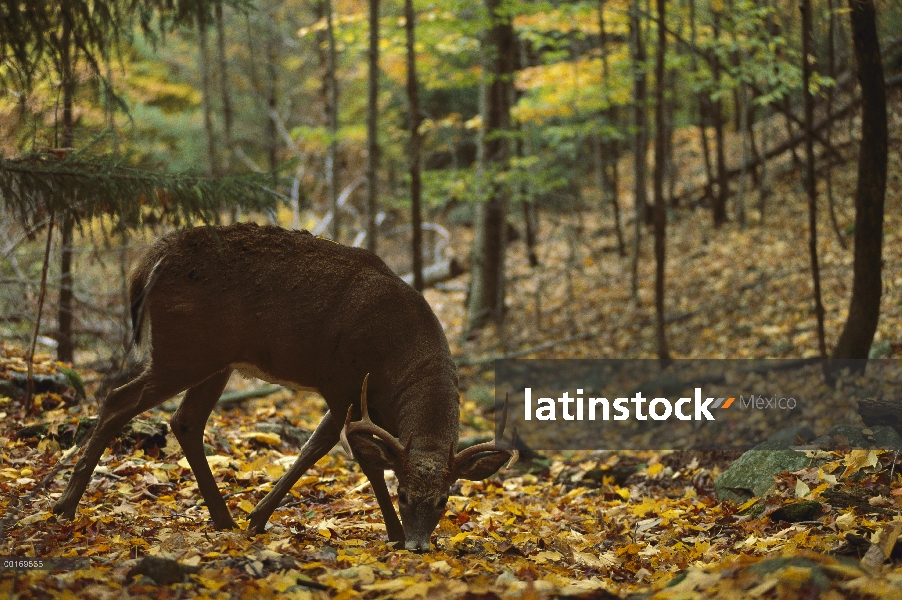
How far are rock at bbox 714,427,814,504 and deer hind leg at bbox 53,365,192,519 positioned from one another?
475cm

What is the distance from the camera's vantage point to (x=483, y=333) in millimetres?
Answer: 17953

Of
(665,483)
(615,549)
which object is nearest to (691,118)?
(665,483)

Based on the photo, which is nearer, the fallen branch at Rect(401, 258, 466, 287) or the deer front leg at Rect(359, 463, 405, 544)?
the deer front leg at Rect(359, 463, 405, 544)

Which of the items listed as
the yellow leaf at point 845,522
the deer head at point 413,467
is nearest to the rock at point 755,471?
Result: the yellow leaf at point 845,522

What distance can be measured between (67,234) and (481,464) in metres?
3.65

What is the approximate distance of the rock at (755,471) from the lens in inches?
277

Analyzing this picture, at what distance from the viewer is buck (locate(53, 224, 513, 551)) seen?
600 cm

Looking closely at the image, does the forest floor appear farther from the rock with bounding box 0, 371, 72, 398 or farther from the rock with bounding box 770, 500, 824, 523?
the rock with bounding box 0, 371, 72, 398

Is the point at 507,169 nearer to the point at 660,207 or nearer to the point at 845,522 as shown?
the point at 660,207

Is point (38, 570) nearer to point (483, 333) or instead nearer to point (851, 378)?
point (851, 378)

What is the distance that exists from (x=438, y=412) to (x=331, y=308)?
3.80ft

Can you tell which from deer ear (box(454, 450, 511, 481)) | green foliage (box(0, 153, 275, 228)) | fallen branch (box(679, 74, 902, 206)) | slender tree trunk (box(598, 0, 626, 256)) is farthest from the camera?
fallen branch (box(679, 74, 902, 206))

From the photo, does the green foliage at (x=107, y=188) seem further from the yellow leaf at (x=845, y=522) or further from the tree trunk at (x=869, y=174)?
the tree trunk at (x=869, y=174)

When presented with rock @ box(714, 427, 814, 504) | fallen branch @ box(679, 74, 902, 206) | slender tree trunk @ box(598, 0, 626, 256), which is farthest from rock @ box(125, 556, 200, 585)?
fallen branch @ box(679, 74, 902, 206)
